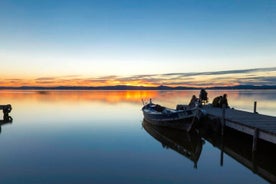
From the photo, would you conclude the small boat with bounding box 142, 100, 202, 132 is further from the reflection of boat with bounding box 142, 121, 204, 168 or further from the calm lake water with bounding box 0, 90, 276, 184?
the calm lake water with bounding box 0, 90, 276, 184

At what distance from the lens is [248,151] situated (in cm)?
1661

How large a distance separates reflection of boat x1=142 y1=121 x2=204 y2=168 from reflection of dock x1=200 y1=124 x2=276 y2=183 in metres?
1.10

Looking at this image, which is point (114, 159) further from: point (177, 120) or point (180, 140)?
point (177, 120)

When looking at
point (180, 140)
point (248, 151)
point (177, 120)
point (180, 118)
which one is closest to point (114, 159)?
point (180, 140)

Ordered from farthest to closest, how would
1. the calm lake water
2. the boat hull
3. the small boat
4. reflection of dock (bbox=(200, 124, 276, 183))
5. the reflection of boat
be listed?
the boat hull, the small boat, the reflection of boat, reflection of dock (bbox=(200, 124, 276, 183)), the calm lake water

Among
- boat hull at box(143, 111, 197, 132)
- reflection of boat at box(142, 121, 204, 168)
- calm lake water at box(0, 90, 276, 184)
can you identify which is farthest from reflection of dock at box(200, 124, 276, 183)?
boat hull at box(143, 111, 197, 132)

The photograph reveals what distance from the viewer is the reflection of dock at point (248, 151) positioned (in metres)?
13.2

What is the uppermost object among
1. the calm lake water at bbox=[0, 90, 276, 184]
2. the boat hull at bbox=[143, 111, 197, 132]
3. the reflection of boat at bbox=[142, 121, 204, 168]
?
the boat hull at bbox=[143, 111, 197, 132]

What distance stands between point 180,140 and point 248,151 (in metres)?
5.08

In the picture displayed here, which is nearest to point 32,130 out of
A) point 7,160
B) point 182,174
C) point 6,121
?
point 6,121

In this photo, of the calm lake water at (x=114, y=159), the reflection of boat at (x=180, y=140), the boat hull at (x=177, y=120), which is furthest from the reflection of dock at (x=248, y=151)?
the boat hull at (x=177, y=120)

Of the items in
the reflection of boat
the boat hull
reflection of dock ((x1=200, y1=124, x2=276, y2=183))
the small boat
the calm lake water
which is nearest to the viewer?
the calm lake water

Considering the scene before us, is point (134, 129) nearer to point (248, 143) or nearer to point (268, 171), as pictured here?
point (248, 143)

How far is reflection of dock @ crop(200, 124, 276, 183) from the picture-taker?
43.4 feet
